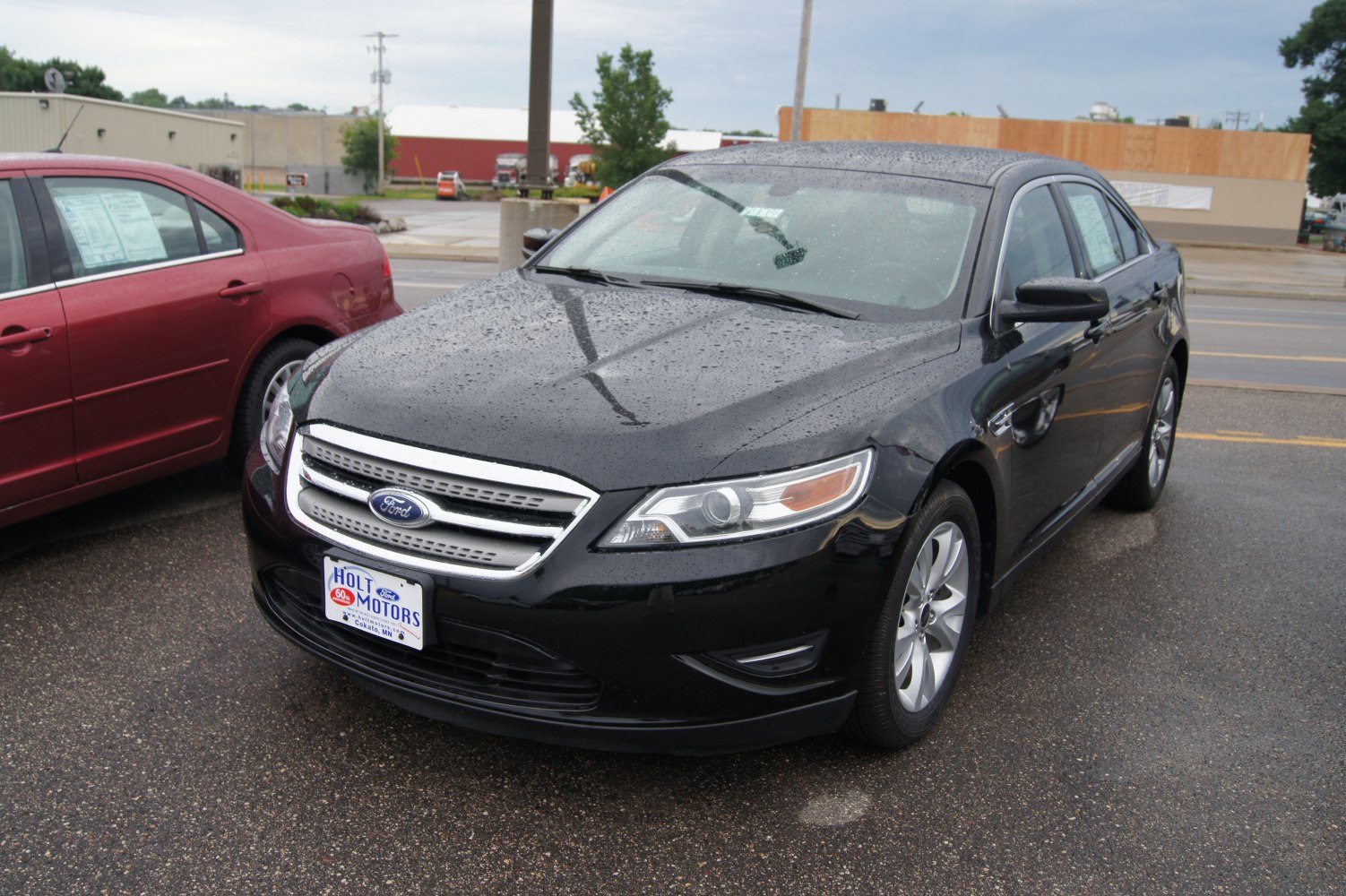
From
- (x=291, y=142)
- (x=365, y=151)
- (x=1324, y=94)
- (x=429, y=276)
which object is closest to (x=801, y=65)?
(x=429, y=276)

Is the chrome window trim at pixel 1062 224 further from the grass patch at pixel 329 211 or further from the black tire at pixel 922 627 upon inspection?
the grass patch at pixel 329 211

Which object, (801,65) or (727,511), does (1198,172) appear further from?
(727,511)

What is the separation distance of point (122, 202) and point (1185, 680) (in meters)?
4.33

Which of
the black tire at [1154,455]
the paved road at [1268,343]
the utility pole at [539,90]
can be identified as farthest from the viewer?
the utility pole at [539,90]

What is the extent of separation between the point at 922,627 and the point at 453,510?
1.33 m

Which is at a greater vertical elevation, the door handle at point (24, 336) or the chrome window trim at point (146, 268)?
the chrome window trim at point (146, 268)

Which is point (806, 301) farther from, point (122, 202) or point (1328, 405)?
point (1328, 405)

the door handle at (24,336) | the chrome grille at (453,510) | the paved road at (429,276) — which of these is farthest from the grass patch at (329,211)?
the chrome grille at (453,510)

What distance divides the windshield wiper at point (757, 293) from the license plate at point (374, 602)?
1.51 m

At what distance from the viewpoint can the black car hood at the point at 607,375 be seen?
102 inches

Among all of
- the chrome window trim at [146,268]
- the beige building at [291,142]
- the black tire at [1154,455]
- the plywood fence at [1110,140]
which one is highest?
the beige building at [291,142]

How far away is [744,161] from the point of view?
14.2 ft

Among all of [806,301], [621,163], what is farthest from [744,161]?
[621,163]

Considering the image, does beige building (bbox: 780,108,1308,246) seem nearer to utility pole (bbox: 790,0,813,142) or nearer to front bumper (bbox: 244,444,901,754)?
utility pole (bbox: 790,0,813,142)
